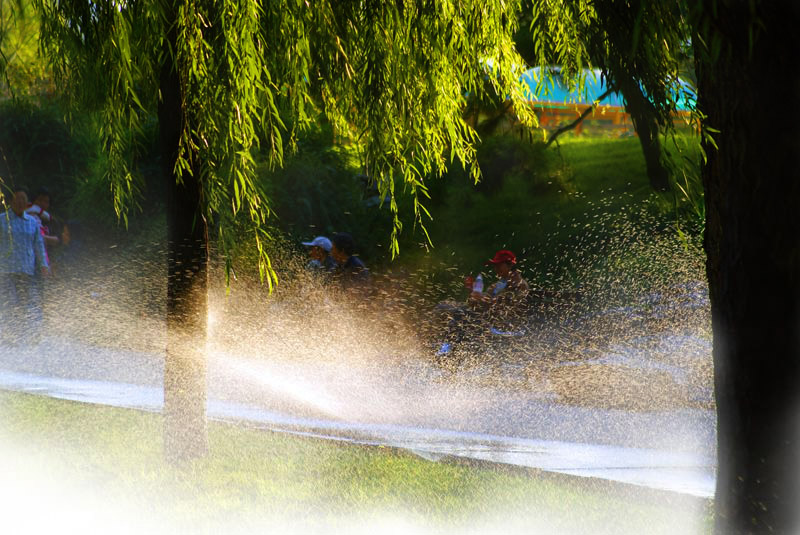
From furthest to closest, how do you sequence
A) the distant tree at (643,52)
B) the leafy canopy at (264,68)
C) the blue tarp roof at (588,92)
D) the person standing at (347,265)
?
the person standing at (347,265) < the leafy canopy at (264,68) < the blue tarp roof at (588,92) < the distant tree at (643,52)

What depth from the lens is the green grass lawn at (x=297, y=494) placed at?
5.20 meters

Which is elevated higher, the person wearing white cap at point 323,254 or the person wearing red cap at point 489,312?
the person wearing white cap at point 323,254

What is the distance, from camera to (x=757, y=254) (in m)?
3.95

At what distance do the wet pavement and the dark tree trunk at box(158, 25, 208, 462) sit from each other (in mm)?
1255

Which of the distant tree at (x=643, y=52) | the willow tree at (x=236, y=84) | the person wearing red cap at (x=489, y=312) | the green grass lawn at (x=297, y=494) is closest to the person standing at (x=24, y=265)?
the person wearing red cap at (x=489, y=312)

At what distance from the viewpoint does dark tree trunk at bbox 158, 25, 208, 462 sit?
6.31 metres

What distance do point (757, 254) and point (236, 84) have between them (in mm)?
2304

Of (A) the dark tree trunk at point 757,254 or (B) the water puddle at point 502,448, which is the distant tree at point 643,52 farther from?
(B) the water puddle at point 502,448

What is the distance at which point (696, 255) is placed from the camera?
46.5 feet

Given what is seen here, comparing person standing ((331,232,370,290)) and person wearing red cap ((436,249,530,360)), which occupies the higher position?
person standing ((331,232,370,290))

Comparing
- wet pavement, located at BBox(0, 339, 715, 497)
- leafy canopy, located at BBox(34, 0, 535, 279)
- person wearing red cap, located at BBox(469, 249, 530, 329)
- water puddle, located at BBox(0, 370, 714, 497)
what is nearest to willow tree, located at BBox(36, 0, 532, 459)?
leafy canopy, located at BBox(34, 0, 535, 279)

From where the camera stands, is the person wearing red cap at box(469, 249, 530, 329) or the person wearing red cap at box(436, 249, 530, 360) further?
the person wearing red cap at box(436, 249, 530, 360)

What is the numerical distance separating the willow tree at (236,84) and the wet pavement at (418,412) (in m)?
1.81

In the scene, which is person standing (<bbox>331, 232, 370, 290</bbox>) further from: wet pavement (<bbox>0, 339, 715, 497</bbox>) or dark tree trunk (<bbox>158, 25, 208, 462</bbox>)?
dark tree trunk (<bbox>158, 25, 208, 462</bbox>)
